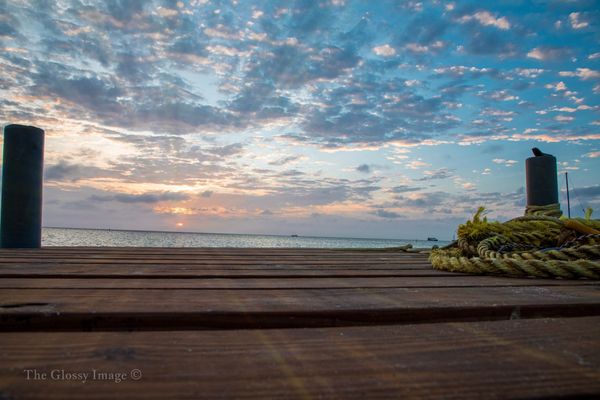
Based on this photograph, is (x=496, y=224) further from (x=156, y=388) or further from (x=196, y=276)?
(x=156, y=388)

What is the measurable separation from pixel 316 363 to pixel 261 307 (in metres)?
0.34

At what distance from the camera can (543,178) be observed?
11.5 ft

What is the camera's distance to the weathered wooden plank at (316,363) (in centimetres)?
47

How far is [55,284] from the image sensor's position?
119 centimetres

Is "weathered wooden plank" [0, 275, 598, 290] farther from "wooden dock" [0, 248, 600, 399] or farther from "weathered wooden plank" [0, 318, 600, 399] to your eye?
"weathered wooden plank" [0, 318, 600, 399]

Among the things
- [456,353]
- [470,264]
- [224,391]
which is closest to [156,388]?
[224,391]

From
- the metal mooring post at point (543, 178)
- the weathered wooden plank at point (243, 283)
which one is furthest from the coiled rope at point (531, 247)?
the metal mooring post at point (543, 178)

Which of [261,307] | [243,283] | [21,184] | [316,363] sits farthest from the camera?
[21,184]

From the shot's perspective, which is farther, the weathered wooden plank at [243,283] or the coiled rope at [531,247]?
the coiled rope at [531,247]

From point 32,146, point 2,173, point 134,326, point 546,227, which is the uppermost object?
point 32,146

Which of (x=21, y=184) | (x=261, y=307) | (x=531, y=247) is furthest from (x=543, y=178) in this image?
(x=21, y=184)

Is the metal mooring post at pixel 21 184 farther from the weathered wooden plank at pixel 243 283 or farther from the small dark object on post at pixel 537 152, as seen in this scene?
the small dark object on post at pixel 537 152

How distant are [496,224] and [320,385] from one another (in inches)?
74.2

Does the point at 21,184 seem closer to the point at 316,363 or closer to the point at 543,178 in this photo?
the point at 316,363
